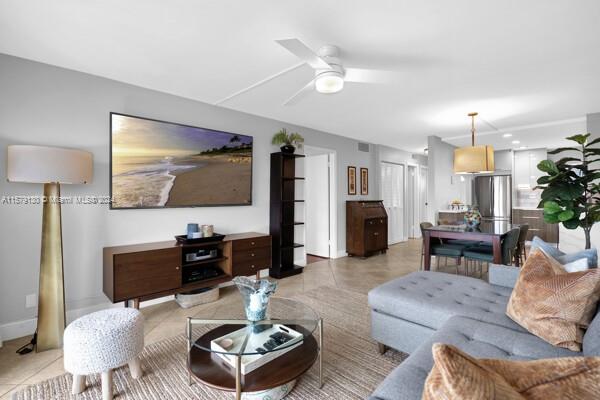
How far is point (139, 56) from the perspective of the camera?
103 inches

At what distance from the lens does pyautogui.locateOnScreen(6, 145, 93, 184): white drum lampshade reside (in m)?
2.21

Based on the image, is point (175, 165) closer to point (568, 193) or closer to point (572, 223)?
point (568, 193)

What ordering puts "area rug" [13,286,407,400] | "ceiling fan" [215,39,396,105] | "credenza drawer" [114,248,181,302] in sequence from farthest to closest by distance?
"credenza drawer" [114,248,181,302]
"ceiling fan" [215,39,396,105]
"area rug" [13,286,407,400]

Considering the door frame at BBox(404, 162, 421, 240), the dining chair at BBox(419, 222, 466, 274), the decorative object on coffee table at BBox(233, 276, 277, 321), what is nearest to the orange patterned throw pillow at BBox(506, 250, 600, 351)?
the decorative object on coffee table at BBox(233, 276, 277, 321)

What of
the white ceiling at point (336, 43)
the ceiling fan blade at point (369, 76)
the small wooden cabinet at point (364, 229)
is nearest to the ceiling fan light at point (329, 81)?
the white ceiling at point (336, 43)

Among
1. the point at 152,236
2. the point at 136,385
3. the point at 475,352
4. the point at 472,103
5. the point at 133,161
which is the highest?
the point at 472,103

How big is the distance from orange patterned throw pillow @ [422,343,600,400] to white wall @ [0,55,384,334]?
3354 millimetres

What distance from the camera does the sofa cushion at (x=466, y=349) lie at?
1146 mm

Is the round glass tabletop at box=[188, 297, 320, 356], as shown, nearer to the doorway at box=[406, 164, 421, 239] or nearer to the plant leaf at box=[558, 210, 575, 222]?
the plant leaf at box=[558, 210, 575, 222]

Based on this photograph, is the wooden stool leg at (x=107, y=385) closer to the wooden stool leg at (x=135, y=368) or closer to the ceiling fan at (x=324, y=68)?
the wooden stool leg at (x=135, y=368)

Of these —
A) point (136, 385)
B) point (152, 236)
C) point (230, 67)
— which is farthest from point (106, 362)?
point (230, 67)

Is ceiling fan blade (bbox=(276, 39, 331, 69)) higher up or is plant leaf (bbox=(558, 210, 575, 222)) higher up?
ceiling fan blade (bbox=(276, 39, 331, 69))

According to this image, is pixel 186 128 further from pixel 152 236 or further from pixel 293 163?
pixel 293 163

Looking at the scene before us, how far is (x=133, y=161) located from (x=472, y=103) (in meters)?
4.33
